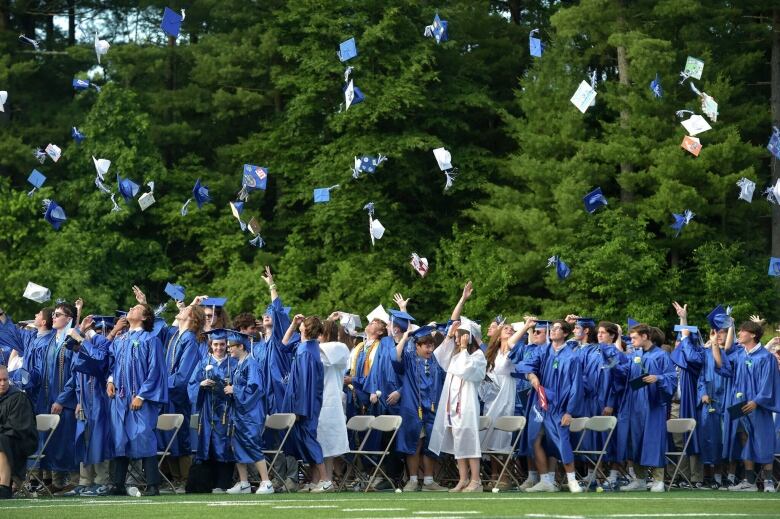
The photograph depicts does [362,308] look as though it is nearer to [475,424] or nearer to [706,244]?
[706,244]

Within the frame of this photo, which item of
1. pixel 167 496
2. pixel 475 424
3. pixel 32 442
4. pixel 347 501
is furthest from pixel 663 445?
pixel 32 442

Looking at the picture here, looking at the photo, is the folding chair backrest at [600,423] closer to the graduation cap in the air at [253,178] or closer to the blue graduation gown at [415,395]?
the blue graduation gown at [415,395]

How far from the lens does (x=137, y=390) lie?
15.2 metres

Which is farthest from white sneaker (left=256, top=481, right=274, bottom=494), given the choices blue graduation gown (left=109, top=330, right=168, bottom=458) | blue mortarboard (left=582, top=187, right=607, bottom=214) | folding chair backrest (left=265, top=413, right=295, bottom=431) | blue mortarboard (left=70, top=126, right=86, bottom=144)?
blue mortarboard (left=70, top=126, right=86, bottom=144)

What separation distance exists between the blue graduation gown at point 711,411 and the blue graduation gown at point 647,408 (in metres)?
0.84

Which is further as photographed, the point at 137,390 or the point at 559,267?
the point at 559,267

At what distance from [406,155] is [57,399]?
68.6 ft

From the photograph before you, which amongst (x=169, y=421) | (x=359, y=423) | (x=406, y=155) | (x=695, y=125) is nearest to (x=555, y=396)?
(x=359, y=423)

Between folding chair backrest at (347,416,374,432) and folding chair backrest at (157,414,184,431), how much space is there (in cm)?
200

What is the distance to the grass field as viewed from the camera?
1187 centimetres

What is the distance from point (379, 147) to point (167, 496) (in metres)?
21.3

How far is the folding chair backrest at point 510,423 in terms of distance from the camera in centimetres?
1592

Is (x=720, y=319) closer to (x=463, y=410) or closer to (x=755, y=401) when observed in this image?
(x=755, y=401)

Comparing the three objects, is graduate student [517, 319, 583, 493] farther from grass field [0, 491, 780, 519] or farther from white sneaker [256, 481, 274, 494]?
white sneaker [256, 481, 274, 494]
